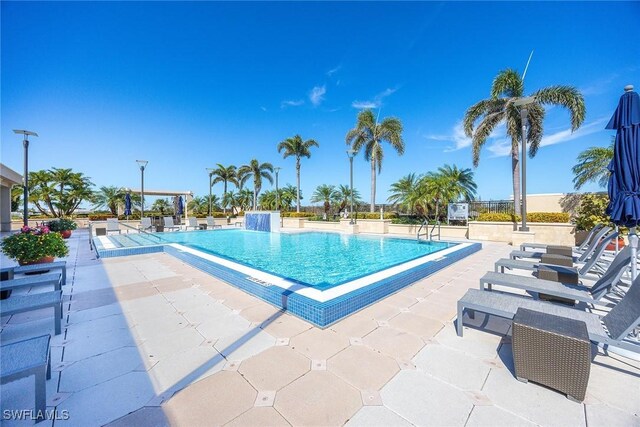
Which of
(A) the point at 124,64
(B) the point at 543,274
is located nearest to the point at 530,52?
(B) the point at 543,274

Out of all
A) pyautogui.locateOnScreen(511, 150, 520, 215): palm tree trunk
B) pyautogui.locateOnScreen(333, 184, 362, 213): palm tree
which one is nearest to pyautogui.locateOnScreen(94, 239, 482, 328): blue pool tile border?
pyautogui.locateOnScreen(511, 150, 520, 215): palm tree trunk

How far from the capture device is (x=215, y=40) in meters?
12.4

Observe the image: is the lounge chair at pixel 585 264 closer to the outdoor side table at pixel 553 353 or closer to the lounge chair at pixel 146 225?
the outdoor side table at pixel 553 353

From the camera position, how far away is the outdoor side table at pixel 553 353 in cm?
181

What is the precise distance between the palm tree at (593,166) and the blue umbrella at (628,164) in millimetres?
15104

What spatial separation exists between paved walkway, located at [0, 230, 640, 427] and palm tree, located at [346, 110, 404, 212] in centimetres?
1568

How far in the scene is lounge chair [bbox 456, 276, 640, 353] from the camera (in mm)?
2054

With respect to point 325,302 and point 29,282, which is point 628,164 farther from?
point 29,282

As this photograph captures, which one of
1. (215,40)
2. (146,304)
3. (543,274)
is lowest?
(146,304)

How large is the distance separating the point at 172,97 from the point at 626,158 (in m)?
19.9

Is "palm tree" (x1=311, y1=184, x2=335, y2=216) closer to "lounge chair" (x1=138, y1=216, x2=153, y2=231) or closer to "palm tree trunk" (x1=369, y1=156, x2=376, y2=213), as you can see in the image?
"palm tree trunk" (x1=369, y1=156, x2=376, y2=213)

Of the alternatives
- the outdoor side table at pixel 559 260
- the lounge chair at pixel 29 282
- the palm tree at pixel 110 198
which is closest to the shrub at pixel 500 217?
the outdoor side table at pixel 559 260

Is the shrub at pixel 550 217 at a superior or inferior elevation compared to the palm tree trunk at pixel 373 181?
inferior

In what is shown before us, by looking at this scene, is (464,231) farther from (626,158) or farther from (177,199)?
(177,199)
